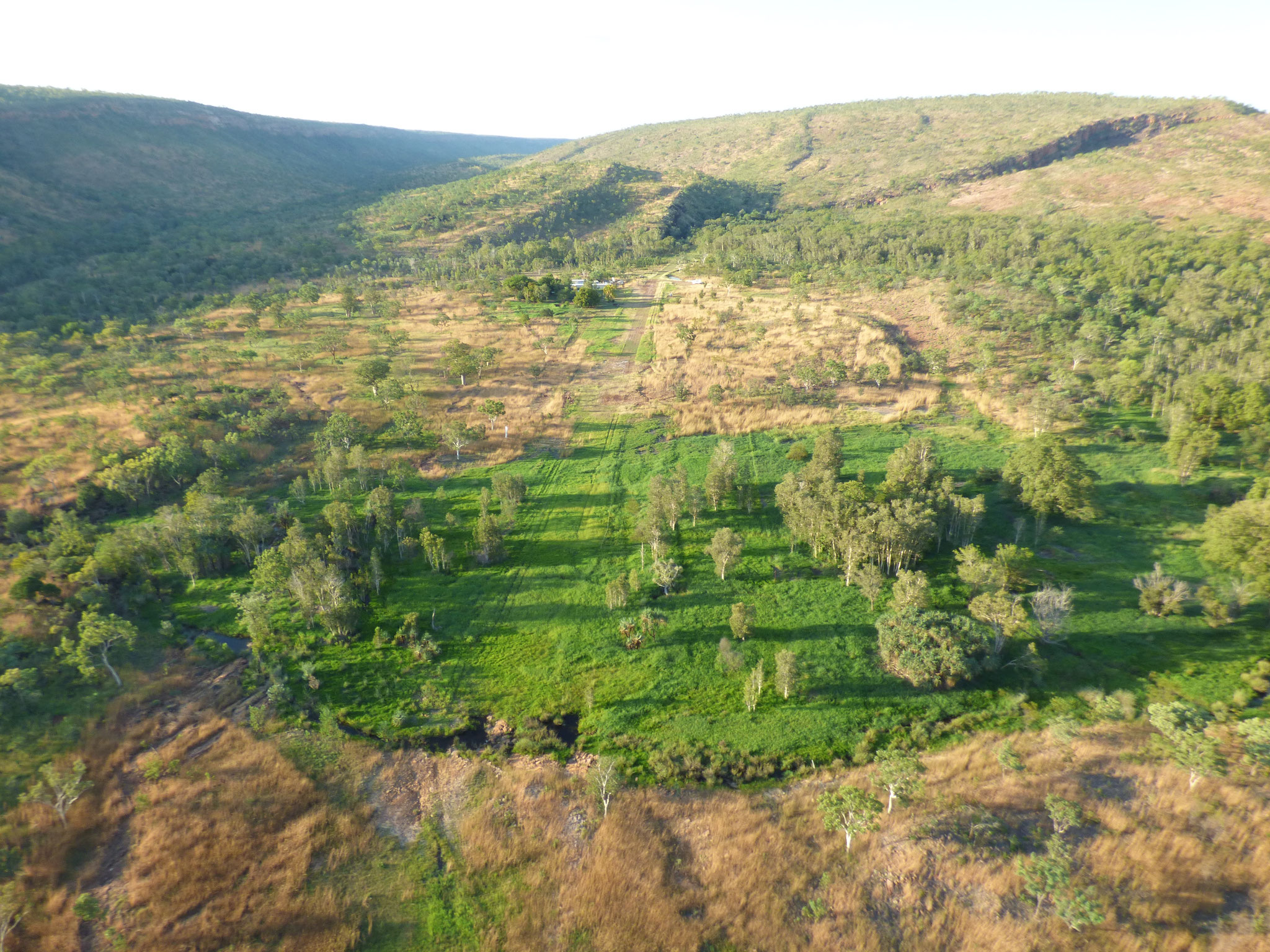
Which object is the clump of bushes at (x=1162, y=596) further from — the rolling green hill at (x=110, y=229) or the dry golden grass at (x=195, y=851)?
the rolling green hill at (x=110, y=229)

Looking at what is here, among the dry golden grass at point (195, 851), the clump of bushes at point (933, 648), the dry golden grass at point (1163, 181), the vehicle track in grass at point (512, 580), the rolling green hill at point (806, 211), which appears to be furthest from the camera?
the rolling green hill at point (806, 211)

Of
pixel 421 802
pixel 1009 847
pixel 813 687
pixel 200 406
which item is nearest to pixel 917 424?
pixel 813 687

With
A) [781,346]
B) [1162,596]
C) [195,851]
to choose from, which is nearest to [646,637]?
[195,851]

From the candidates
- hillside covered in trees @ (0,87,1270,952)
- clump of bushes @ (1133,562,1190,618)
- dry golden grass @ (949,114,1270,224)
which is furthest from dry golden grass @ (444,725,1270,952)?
dry golden grass @ (949,114,1270,224)

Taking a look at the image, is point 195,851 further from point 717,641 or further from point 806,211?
point 806,211

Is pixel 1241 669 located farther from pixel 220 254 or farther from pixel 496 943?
pixel 220 254

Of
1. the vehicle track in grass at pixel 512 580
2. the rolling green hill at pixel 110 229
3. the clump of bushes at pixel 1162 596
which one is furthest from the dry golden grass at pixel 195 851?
the rolling green hill at pixel 110 229
